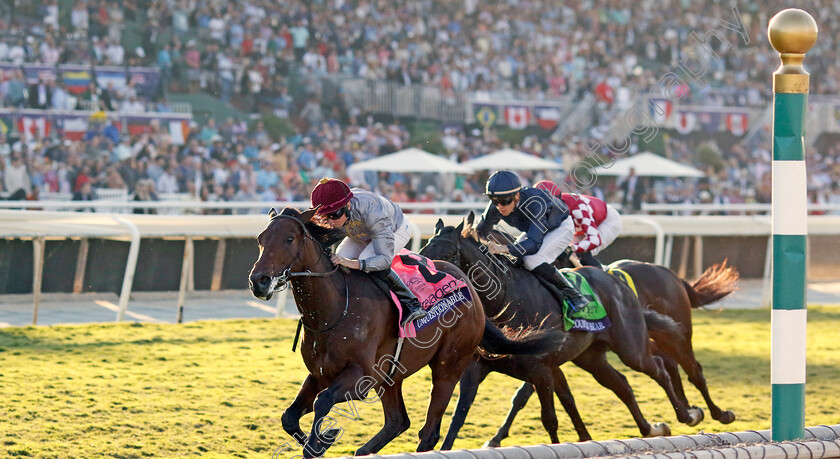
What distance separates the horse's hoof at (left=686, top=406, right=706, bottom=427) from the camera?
4.83 m

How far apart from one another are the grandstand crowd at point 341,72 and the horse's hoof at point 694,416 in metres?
7.07

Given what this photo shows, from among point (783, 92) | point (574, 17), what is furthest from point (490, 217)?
point (574, 17)

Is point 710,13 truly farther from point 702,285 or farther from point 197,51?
point 702,285

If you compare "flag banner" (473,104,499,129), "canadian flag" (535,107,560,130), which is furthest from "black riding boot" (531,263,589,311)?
"canadian flag" (535,107,560,130)

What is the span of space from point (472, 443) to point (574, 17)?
1740 centimetres

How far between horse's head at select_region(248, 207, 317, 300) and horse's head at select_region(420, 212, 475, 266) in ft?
3.27

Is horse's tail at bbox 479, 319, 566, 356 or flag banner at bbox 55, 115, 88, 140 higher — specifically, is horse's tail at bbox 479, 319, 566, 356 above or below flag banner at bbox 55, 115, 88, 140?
below

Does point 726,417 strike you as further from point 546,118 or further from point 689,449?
point 546,118

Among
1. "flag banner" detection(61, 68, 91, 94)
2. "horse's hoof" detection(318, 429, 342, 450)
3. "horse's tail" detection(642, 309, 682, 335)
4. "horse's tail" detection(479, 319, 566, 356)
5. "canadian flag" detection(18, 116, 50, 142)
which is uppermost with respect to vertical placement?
"flag banner" detection(61, 68, 91, 94)

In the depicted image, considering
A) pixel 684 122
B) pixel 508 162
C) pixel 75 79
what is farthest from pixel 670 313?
pixel 684 122

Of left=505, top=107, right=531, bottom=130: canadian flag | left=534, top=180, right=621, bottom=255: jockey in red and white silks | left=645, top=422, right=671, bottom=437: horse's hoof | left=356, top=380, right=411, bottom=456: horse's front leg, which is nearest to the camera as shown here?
left=356, top=380, right=411, bottom=456: horse's front leg

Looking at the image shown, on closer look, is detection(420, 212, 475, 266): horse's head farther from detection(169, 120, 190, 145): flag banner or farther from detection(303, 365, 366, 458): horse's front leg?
detection(169, 120, 190, 145): flag banner

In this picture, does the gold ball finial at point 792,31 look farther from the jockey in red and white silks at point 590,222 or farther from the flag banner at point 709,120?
the flag banner at point 709,120

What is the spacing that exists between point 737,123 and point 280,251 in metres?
18.0
